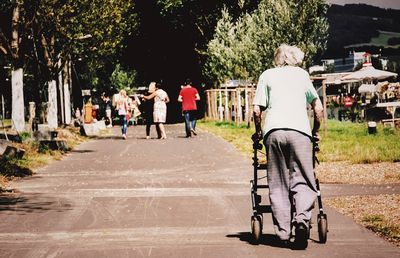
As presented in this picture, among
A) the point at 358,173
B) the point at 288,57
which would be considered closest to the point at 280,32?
the point at 358,173

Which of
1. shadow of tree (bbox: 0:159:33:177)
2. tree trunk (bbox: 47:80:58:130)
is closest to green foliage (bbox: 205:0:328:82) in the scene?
tree trunk (bbox: 47:80:58:130)

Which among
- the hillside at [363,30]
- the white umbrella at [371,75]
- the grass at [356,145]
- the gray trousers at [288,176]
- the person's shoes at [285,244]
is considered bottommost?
the person's shoes at [285,244]

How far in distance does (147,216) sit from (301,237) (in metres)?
2.81

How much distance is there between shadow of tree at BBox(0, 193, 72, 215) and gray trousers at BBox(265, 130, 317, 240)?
12.3ft

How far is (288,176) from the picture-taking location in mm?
6895

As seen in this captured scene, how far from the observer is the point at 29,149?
60.7 feet

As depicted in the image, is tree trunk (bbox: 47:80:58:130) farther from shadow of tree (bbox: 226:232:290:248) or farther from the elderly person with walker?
the elderly person with walker

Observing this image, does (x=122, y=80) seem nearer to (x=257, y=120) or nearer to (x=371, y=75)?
(x=371, y=75)

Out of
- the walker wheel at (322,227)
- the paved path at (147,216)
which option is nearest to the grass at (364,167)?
the paved path at (147,216)

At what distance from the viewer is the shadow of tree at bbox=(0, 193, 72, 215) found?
979 cm

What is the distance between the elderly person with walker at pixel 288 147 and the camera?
678cm

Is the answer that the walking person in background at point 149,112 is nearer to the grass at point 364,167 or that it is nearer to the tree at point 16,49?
the grass at point 364,167

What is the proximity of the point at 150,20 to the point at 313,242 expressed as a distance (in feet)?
154

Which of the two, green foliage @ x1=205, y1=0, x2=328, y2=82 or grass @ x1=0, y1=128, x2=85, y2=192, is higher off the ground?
green foliage @ x1=205, y1=0, x2=328, y2=82
